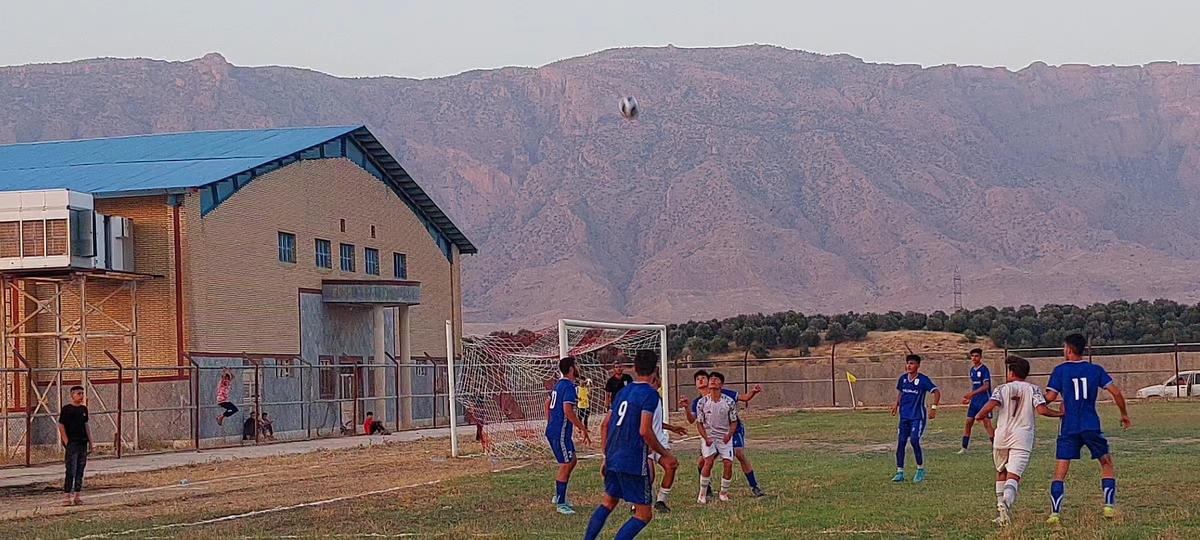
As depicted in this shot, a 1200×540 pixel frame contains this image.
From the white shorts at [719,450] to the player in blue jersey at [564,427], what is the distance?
1557mm

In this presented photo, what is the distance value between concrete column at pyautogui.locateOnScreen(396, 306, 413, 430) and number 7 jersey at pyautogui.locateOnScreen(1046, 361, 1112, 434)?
36379 mm

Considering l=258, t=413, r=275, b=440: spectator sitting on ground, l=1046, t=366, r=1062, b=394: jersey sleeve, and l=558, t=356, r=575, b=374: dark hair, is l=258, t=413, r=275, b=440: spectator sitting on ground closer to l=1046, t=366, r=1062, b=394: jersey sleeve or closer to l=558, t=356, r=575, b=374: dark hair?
l=558, t=356, r=575, b=374: dark hair

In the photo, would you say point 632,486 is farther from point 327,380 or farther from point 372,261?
point 372,261

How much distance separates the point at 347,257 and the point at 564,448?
1244 inches

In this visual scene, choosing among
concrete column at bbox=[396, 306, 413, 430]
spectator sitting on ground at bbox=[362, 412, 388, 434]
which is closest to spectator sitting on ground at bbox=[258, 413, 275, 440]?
spectator sitting on ground at bbox=[362, 412, 388, 434]

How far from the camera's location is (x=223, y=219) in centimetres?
4191

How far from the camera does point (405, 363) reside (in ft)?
169

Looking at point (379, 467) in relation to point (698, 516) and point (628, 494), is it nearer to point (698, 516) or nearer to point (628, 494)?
point (698, 516)

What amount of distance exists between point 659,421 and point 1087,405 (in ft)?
13.9

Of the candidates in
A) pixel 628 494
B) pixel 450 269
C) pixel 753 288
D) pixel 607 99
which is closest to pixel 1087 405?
pixel 628 494

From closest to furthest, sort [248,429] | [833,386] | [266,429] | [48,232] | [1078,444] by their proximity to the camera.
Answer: [1078,444]
[48,232]
[248,429]
[266,429]
[833,386]

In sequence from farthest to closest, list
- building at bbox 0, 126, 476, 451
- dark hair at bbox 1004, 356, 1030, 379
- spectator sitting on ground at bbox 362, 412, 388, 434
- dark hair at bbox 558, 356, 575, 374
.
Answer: spectator sitting on ground at bbox 362, 412, 388, 434 < building at bbox 0, 126, 476, 451 < dark hair at bbox 558, 356, 575, 374 < dark hair at bbox 1004, 356, 1030, 379

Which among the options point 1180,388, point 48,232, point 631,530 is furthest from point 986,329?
point 631,530

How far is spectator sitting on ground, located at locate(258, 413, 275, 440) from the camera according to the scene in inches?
1645
